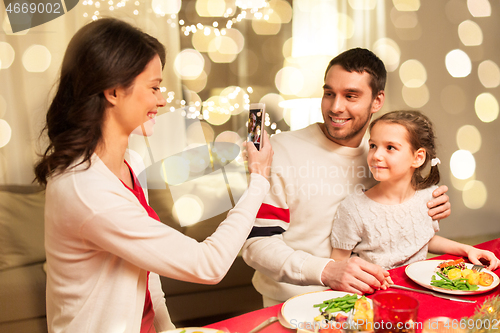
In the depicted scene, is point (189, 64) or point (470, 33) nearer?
point (189, 64)

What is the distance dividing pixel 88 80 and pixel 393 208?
1.00 m

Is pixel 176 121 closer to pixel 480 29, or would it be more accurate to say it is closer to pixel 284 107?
pixel 284 107

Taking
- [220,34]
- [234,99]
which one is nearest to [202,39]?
[220,34]

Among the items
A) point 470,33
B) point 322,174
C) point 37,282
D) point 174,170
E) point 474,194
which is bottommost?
point 474,194

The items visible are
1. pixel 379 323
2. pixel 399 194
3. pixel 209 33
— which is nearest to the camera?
pixel 379 323

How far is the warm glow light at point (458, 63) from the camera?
292 centimetres

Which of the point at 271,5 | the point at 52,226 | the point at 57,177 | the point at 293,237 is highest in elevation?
the point at 271,5

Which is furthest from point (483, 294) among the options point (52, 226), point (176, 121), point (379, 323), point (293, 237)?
point (176, 121)

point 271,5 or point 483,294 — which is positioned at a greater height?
point 271,5

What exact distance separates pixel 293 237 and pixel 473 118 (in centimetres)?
240

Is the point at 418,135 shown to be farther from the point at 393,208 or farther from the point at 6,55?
the point at 6,55

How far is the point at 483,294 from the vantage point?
0.87m

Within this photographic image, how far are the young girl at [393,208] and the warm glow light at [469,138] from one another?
196 centimetres

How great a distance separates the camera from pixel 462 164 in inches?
119
